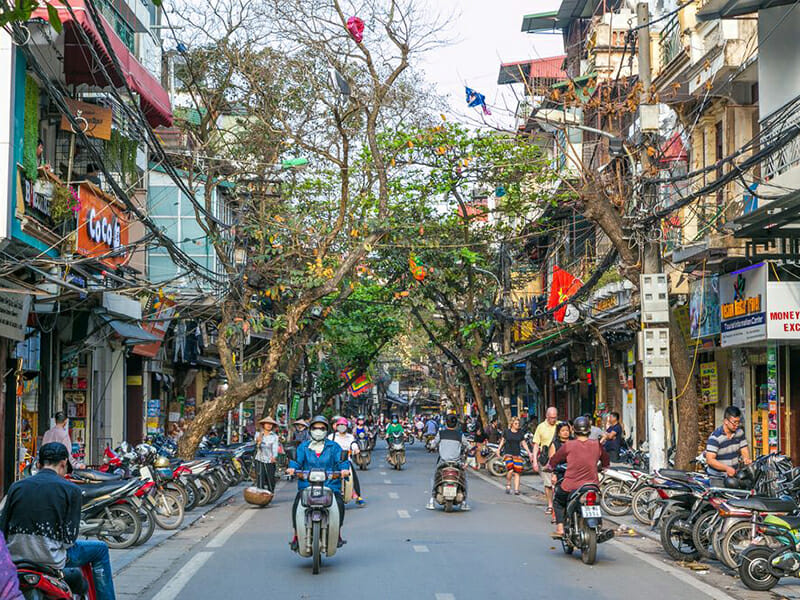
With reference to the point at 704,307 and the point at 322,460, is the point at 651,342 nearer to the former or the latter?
the point at 704,307

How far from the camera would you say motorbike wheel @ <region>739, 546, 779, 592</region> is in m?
10.4

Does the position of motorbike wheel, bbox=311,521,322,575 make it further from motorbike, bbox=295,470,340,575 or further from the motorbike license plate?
the motorbike license plate

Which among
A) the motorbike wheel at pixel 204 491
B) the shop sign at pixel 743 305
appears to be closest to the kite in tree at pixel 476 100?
the shop sign at pixel 743 305

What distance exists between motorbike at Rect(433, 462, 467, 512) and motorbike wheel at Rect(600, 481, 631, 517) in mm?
2397

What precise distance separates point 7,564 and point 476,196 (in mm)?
29033

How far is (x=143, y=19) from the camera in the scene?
25.6m

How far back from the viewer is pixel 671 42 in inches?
909

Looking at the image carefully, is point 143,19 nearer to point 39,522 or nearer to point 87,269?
point 87,269

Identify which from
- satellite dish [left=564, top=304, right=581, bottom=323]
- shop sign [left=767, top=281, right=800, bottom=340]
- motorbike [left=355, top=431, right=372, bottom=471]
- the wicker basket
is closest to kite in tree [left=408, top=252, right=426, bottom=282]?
satellite dish [left=564, top=304, right=581, bottom=323]

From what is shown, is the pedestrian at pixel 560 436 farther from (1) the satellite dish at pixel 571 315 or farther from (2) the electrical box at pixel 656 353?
(1) the satellite dish at pixel 571 315

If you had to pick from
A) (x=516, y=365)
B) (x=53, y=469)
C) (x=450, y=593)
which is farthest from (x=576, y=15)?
(x=53, y=469)

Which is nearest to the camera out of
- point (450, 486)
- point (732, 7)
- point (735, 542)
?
point (735, 542)

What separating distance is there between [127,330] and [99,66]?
375 inches

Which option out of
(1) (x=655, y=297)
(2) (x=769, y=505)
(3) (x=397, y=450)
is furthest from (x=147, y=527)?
(3) (x=397, y=450)
